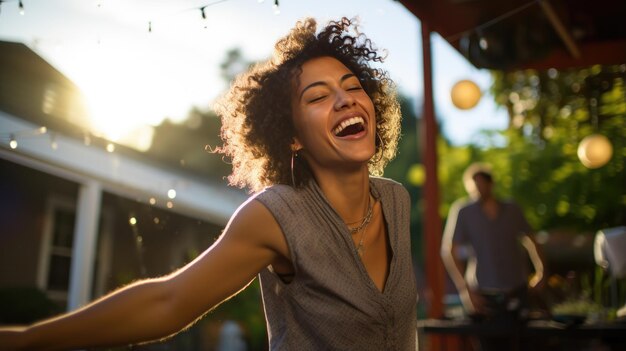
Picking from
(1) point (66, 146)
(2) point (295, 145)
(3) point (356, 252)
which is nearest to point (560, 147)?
(1) point (66, 146)

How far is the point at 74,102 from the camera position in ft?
10.4

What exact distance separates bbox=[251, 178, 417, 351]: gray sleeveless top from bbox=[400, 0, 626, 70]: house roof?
4120 mm

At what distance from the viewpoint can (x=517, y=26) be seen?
Result: 6281 millimetres

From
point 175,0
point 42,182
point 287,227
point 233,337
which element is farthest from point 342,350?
point 233,337

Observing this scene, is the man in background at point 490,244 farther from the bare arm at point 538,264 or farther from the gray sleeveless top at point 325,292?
the gray sleeveless top at point 325,292

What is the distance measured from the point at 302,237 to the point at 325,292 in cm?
14

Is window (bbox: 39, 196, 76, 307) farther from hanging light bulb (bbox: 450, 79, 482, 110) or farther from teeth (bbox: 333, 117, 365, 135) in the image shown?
hanging light bulb (bbox: 450, 79, 482, 110)

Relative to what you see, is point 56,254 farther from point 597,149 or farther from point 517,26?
point 597,149

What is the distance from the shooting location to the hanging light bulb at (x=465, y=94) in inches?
268

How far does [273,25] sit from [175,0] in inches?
17.4

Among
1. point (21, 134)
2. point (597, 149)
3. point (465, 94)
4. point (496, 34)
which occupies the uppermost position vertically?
point (496, 34)

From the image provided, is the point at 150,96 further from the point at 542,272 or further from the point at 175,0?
the point at 542,272

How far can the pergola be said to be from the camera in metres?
6.20

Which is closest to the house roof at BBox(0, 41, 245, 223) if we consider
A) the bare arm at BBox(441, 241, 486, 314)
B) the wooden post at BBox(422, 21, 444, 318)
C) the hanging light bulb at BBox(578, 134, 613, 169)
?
the bare arm at BBox(441, 241, 486, 314)
